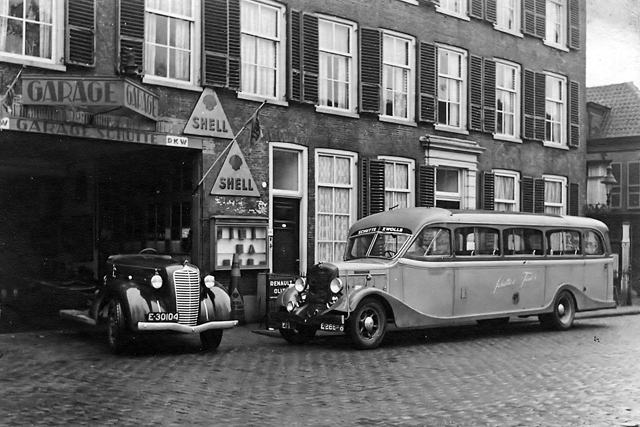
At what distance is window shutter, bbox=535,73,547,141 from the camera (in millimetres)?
24797

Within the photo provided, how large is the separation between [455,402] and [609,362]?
12.9 feet

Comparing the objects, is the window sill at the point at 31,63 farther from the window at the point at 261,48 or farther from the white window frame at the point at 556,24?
the white window frame at the point at 556,24

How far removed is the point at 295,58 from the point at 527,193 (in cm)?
972

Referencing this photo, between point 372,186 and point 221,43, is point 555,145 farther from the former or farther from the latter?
point 221,43

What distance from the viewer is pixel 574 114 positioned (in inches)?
1029

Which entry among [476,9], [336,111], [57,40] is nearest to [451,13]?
[476,9]

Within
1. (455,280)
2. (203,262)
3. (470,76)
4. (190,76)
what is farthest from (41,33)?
(470,76)

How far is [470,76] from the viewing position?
22.5 metres

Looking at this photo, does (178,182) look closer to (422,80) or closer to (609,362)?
(422,80)

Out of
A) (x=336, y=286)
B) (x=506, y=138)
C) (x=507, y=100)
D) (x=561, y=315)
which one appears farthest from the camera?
(x=507, y=100)

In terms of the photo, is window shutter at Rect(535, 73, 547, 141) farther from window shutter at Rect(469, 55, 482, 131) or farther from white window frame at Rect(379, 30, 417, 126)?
white window frame at Rect(379, 30, 417, 126)

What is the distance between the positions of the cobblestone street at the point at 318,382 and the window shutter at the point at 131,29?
5.11m

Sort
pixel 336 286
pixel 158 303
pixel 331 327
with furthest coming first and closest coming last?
1. pixel 336 286
2. pixel 331 327
3. pixel 158 303

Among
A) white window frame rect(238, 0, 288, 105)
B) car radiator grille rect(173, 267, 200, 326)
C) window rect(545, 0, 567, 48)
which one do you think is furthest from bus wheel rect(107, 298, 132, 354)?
window rect(545, 0, 567, 48)
